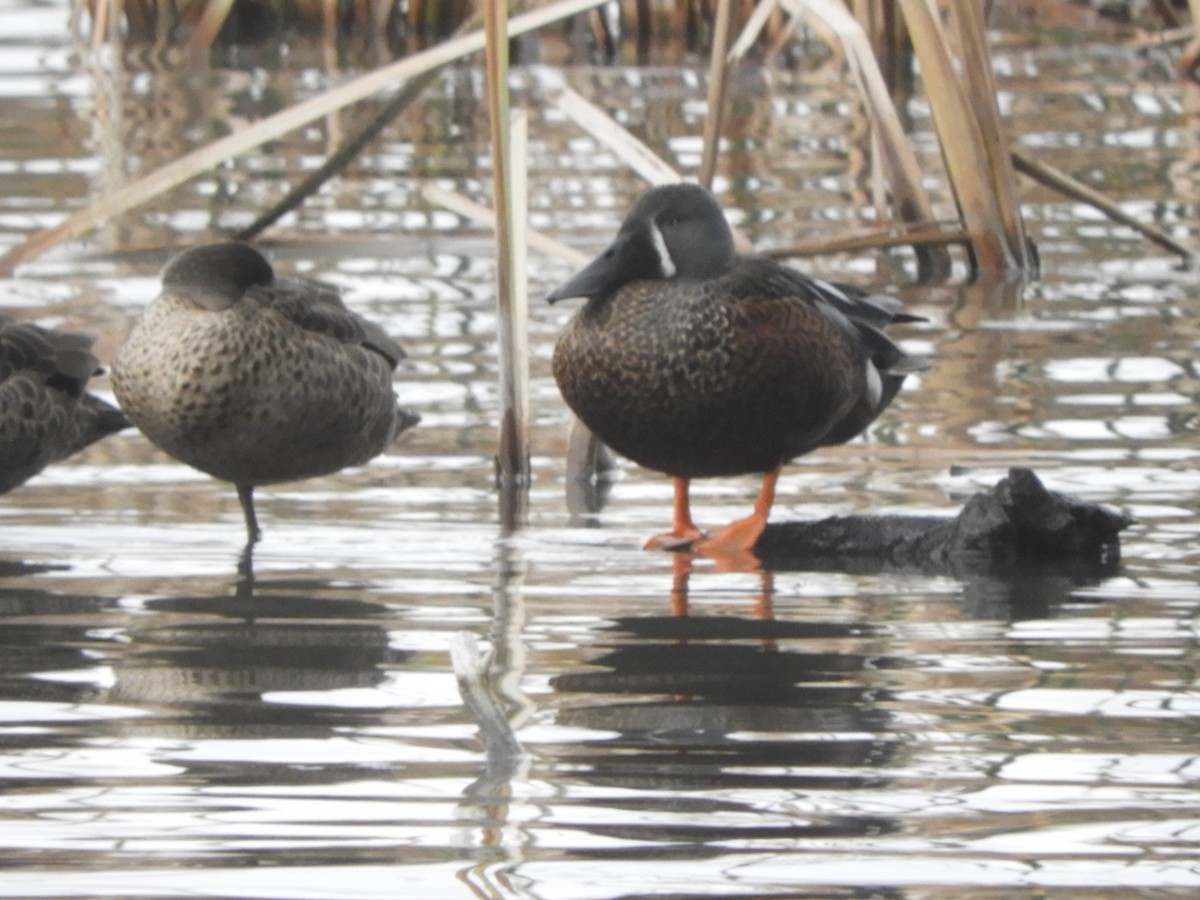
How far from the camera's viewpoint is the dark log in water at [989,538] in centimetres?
479

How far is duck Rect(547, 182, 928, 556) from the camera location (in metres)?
5.00

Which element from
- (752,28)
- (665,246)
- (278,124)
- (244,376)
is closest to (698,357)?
(665,246)

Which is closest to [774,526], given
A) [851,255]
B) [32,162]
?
[851,255]

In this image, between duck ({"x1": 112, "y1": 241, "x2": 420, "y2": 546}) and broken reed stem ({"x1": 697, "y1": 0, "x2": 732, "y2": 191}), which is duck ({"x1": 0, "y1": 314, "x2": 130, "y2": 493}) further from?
broken reed stem ({"x1": 697, "y1": 0, "x2": 732, "y2": 191})

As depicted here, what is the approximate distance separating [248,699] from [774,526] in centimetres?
158

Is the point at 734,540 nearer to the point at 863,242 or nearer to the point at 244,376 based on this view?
the point at 244,376

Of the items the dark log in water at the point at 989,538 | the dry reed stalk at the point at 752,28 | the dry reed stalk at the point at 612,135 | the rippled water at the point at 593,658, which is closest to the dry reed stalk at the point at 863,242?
the rippled water at the point at 593,658

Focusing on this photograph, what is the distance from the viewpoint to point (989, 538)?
189 inches

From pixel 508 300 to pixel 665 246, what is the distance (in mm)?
558

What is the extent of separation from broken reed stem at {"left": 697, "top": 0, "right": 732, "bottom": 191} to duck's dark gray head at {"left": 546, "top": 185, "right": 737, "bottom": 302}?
0.83 m

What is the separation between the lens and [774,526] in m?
5.11

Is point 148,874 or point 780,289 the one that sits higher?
point 780,289

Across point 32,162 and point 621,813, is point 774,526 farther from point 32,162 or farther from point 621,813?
point 32,162

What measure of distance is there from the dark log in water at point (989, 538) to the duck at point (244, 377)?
1.07 m
